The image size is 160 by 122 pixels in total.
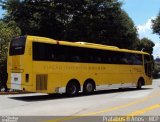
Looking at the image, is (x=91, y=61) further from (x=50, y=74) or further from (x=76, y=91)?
(x=50, y=74)

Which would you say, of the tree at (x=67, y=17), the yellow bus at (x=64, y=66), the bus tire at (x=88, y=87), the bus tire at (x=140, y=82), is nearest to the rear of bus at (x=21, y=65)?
the yellow bus at (x=64, y=66)

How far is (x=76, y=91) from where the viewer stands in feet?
75.2

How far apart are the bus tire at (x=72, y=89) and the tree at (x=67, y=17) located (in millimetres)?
20850

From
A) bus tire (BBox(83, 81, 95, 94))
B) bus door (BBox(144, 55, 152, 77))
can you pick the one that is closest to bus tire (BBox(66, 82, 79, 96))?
bus tire (BBox(83, 81, 95, 94))

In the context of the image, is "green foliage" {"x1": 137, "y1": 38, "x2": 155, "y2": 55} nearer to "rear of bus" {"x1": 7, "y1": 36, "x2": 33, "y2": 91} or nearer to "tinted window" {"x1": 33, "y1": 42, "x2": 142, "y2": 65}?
"tinted window" {"x1": 33, "y1": 42, "x2": 142, "y2": 65}

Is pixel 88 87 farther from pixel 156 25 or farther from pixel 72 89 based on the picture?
pixel 156 25

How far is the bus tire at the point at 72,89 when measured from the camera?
2237cm

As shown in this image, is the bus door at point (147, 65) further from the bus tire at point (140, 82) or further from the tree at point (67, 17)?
the tree at point (67, 17)

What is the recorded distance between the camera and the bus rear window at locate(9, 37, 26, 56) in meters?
20.3

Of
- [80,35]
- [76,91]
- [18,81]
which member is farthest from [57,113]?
[80,35]

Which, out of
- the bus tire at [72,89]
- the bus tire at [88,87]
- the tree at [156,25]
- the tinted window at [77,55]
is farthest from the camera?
the tree at [156,25]

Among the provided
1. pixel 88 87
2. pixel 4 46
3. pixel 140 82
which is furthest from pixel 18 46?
pixel 140 82

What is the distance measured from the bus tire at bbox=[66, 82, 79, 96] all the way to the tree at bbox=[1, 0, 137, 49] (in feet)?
68.4

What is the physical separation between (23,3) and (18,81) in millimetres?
26000
